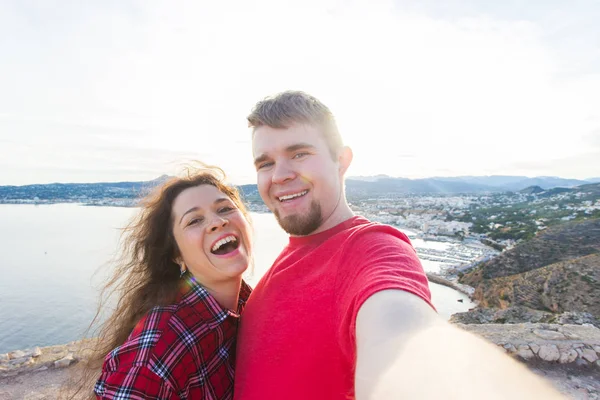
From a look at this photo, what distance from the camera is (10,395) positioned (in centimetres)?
514

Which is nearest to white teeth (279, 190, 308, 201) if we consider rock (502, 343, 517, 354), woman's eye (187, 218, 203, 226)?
woman's eye (187, 218, 203, 226)

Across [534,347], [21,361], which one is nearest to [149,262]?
[534,347]

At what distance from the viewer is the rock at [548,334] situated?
182 inches

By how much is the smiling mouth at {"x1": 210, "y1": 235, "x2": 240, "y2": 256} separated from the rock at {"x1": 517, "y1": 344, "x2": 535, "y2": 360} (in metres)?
4.50

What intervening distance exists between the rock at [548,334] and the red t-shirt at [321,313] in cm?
504

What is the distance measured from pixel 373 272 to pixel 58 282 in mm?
27223

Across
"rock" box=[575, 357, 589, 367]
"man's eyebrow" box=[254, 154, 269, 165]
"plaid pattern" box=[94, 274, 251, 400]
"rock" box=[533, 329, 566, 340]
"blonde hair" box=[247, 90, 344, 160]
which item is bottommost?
"rock" box=[575, 357, 589, 367]

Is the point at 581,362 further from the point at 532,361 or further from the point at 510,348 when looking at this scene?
the point at 510,348

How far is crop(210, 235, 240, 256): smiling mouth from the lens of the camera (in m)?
1.47

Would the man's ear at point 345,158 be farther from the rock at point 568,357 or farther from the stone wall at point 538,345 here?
the rock at point 568,357

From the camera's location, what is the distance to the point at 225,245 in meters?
1.54

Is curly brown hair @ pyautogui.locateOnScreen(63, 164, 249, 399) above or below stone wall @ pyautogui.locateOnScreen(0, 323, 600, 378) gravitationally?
above

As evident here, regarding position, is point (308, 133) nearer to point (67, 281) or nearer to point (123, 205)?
point (67, 281)

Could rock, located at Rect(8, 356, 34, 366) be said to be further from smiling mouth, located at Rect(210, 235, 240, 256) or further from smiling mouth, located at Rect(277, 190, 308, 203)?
smiling mouth, located at Rect(277, 190, 308, 203)
